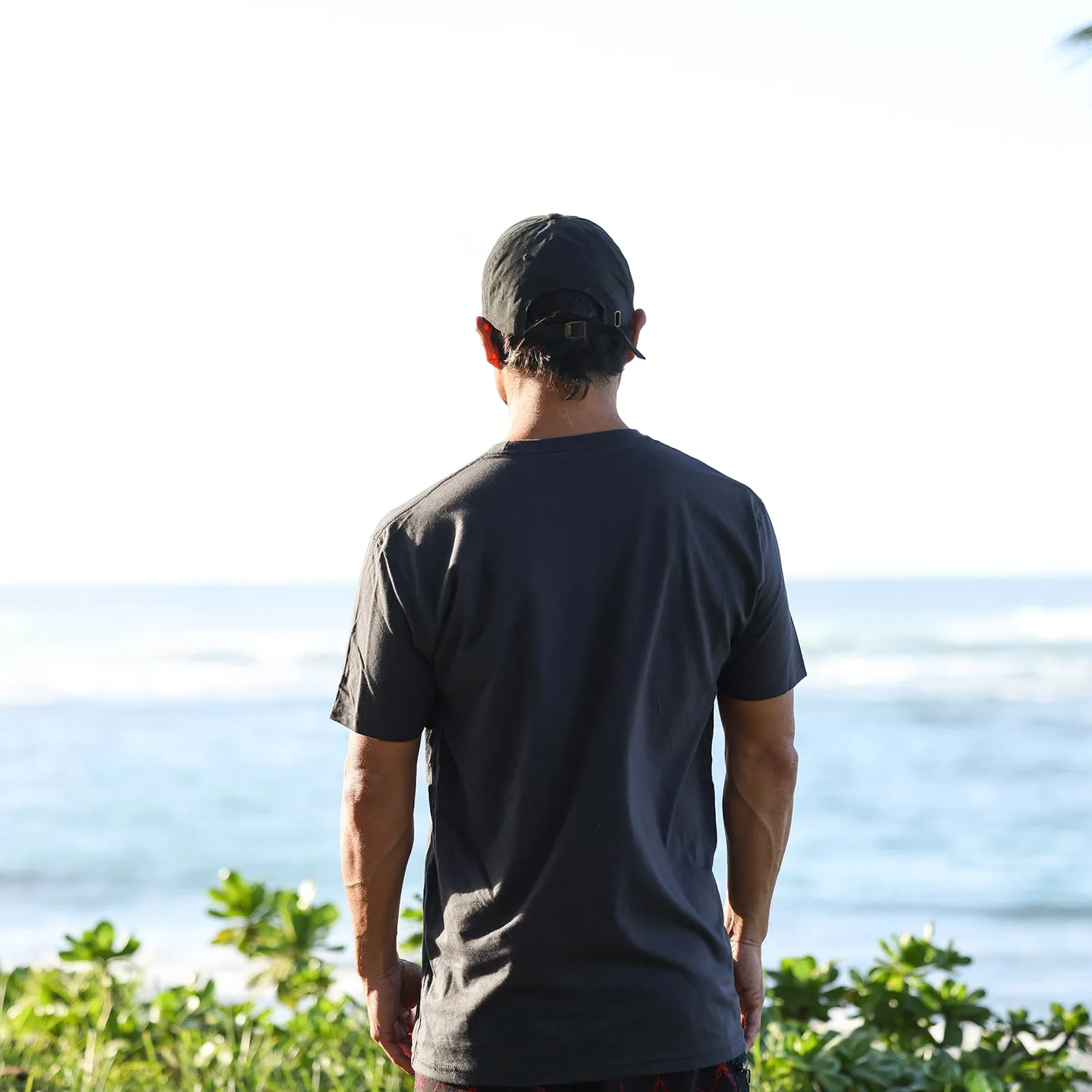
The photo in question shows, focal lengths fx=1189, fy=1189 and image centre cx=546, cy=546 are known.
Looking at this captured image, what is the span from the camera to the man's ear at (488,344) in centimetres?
161

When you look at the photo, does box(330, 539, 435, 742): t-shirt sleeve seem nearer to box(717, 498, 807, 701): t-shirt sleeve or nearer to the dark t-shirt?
the dark t-shirt

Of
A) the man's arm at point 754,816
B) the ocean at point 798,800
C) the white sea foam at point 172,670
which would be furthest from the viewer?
the white sea foam at point 172,670

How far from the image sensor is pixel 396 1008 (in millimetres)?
1653

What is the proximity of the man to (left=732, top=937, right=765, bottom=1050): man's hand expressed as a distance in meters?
0.20

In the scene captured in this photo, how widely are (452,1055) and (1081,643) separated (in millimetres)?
25542

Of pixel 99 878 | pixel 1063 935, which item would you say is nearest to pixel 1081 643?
pixel 1063 935

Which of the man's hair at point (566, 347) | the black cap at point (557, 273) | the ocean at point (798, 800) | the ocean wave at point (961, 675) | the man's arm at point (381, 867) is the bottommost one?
the man's arm at point (381, 867)

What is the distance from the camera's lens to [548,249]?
155 cm

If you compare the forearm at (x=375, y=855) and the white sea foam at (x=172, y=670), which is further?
the white sea foam at (x=172, y=670)

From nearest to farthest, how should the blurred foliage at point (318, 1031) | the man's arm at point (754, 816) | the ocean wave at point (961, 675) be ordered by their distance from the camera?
the man's arm at point (754, 816) < the blurred foliage at point (318, 1031) < the ocean wave at point (961, 675)

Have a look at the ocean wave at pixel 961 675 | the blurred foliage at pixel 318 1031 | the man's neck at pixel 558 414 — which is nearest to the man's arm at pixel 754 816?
the man's neck at pixel 558 414

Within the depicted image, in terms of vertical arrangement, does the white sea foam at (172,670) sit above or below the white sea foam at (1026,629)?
below

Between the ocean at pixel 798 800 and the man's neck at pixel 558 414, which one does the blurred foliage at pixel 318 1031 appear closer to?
the man's neck at pixel 558 414

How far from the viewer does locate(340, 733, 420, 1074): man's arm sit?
1555mm
